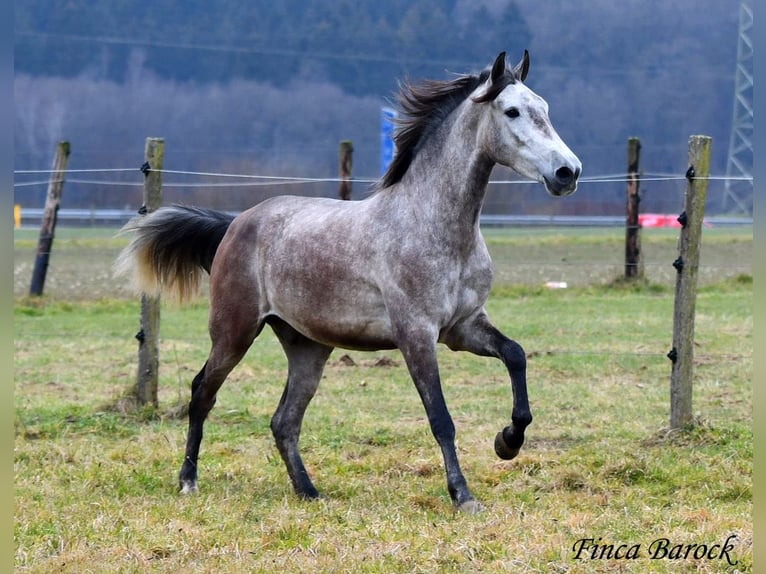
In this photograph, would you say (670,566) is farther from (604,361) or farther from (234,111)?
(234,111)

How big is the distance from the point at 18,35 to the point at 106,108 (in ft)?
34.9

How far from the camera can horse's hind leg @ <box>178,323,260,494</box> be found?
20.4ft

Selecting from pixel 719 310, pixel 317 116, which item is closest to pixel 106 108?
pixel 317 116

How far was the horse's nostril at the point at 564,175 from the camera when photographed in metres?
5.08

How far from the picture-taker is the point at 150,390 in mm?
8102

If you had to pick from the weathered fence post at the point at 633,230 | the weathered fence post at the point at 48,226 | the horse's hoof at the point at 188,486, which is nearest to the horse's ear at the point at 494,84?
the horse's hoof at the point at 188,486

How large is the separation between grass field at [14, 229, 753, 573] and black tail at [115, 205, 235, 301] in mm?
1074

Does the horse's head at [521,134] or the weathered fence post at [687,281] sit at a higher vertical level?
the horse's head at [521,134]

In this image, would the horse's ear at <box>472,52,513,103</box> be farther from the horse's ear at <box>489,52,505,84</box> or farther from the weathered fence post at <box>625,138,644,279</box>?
the weathered fence post at <box>625,138,644,279</box>

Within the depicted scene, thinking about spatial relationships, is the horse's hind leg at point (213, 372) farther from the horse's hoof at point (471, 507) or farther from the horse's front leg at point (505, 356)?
the horse's hoof at point (471, 507)

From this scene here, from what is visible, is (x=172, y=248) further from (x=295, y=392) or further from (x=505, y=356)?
(x=505, y=356)

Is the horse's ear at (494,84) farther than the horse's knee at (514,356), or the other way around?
the horse's knee at (514,356)

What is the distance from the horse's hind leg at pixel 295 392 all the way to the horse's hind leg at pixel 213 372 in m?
0.24

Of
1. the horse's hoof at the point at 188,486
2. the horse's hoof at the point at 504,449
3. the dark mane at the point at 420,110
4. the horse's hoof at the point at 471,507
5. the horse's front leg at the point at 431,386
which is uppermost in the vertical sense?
the dark mane at the point at 420,110
